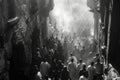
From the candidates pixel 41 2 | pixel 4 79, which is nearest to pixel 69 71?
pixel 4 79

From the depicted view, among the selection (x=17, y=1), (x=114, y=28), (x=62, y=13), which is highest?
(x=17, y=1)

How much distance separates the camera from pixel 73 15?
191 feet

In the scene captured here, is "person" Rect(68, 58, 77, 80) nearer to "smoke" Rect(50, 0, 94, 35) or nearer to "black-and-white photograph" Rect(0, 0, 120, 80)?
"black-and-white photograph" Rect(0, 0, 120, 80)

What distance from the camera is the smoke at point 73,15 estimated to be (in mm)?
53941

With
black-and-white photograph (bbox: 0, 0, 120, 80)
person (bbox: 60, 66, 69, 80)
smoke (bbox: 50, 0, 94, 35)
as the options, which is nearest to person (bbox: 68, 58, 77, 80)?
black-and-white photograph (bbox: 0, 0, 120, 80)

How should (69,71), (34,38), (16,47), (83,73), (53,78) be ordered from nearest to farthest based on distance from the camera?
(83,73) → (69,71) → (53,78) → (16,47) → (34,38)

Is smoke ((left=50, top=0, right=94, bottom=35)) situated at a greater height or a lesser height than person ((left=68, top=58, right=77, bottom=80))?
lesser

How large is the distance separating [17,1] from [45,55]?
3.38 m

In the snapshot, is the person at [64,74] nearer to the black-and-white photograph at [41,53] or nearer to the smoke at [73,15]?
the black-and-white photograph at [41,53]

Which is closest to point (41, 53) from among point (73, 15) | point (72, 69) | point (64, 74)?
point (64, 74)

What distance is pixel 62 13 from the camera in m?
55.8

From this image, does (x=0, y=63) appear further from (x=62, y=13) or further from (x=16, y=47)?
(x=62, y=13)

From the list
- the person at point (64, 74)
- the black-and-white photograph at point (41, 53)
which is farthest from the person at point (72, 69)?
the person at point (64, 74)

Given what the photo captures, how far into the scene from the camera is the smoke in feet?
177
